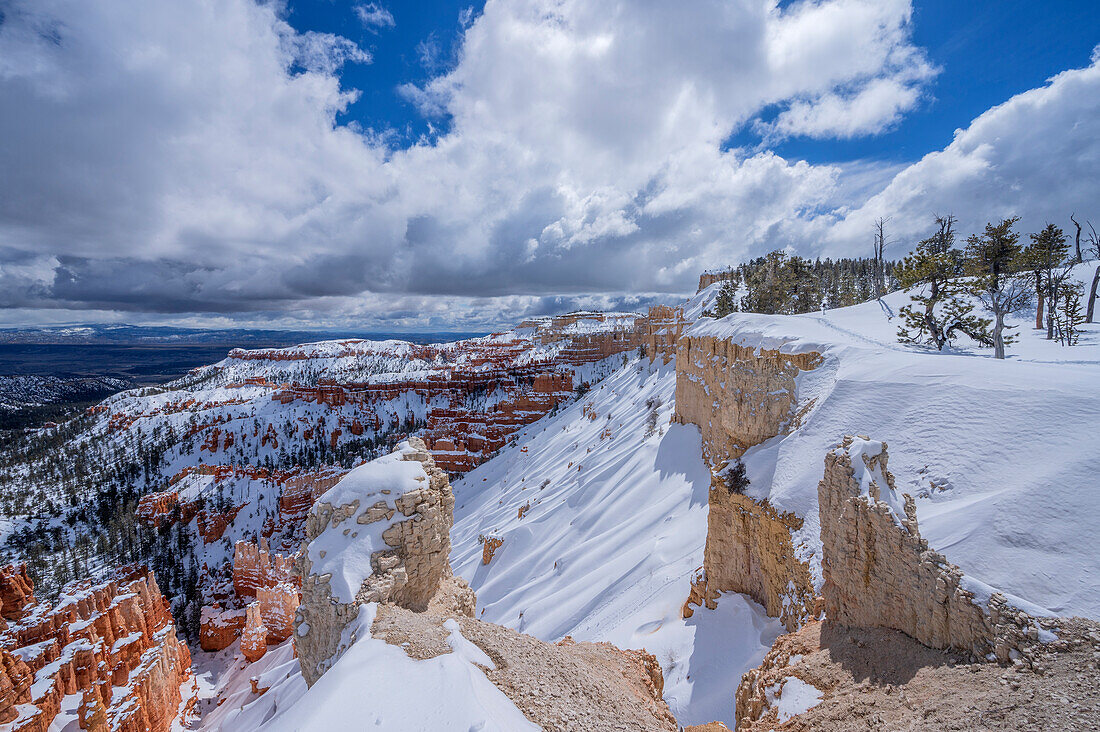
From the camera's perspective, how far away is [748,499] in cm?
1170

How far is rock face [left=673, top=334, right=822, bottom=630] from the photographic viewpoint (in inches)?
400

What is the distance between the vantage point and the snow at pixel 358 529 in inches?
289

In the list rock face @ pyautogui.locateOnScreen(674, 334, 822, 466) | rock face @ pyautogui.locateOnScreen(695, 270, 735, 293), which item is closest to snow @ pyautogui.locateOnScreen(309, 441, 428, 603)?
rock face @ pyautogui.locateOnScreen(674, 334, 822, 466)

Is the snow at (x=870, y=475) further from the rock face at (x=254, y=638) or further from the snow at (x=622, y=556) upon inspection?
the rock face at (x=254, y=638)

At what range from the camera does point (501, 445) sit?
212 ft

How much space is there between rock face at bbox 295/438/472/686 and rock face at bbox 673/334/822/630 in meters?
8.10

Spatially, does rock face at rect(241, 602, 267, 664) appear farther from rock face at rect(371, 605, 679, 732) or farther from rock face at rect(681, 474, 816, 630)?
rock face at rect(681, 474, 816, 630)

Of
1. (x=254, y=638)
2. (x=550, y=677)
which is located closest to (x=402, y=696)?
(x=550, y=677)

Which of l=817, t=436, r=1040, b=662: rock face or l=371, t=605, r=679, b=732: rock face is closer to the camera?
l=817, t=436, r=1040, b=662: rock face

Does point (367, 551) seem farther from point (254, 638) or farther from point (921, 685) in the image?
point (254, 638)

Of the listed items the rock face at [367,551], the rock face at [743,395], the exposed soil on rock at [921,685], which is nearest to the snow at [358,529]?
the rock face at [367,551]

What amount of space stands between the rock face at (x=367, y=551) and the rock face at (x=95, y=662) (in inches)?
611

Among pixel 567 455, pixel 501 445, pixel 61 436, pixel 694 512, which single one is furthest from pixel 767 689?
pixel 61 436

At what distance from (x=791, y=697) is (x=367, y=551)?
7.49 metres
